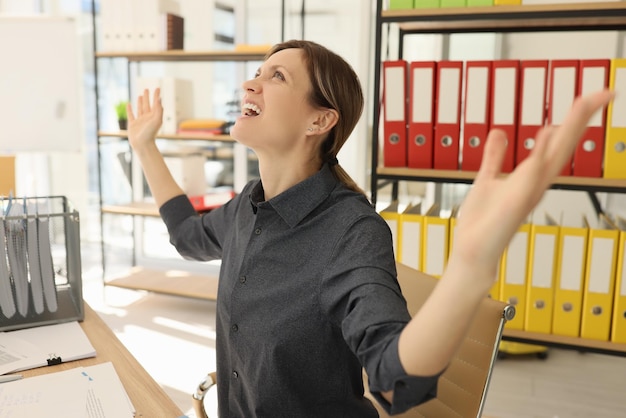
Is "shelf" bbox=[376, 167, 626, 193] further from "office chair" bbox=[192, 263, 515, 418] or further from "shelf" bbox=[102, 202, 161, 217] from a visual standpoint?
"shelf" bbox=[102, 202, 161, 217]

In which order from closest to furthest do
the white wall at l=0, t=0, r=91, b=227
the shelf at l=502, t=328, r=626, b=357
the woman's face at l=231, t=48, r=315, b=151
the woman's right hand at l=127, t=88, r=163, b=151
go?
1. the woman's face at l=231, t=48, r=315, b=151
2. the woman's right hand at l=127, t=88, r=163, b=151
3. the shelf at l=502, t=328, r=626, b=357
4. the white wall at l=0, t=0, r=91, b=227

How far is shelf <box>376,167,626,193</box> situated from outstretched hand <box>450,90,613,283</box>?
4.80 ft

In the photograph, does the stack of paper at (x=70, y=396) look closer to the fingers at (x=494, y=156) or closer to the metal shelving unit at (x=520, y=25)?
the fingers at (x=494, y=156)

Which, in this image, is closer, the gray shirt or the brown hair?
the gray shirt

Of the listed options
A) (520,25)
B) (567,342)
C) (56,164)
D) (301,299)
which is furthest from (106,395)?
(56,164)

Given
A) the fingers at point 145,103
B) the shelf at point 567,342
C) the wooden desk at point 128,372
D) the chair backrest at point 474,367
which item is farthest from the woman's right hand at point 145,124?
the shelf at point 567,342

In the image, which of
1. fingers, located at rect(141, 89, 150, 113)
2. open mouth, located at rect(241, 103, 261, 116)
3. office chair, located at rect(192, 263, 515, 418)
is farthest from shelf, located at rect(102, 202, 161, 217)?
office chair, located at rect(192, 263, 515, 418)

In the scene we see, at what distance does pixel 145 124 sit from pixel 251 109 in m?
0.36

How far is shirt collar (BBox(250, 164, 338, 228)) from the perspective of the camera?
3.76 feet

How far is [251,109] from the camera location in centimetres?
128

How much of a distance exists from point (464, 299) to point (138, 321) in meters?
3.04

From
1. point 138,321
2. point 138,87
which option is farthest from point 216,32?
point 138,321

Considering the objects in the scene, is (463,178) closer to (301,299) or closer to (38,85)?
(301,299)

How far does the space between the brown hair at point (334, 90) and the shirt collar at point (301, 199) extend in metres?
0.10
